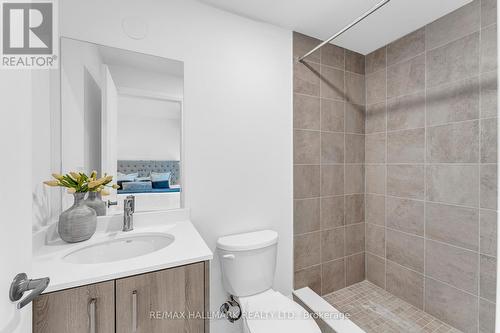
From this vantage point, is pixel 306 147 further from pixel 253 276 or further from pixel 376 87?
pixel 253 276

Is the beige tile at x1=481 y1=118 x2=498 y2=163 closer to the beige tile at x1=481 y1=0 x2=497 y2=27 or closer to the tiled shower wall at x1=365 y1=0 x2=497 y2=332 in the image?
the tiled shower wall at x1=365 y1=0 x2=497 y2=332

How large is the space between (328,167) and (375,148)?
0.53 metres

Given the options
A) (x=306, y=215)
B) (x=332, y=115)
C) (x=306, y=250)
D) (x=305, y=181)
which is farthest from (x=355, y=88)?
(x=306, y=250)

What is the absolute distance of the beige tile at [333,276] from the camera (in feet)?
6.41

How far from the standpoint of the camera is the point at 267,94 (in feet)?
A: 5.56

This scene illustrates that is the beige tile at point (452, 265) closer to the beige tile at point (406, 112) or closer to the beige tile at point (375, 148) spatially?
the beige tile at point (375, 148)

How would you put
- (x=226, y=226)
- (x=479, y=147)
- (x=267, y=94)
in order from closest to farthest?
(x=479, y=147) → (x=226, y=226) → (x=267, y=94)

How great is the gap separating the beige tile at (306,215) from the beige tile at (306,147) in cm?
33

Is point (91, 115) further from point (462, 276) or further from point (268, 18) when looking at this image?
point (462, 276)

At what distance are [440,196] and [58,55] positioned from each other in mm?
2518

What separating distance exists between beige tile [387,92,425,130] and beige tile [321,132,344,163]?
0.43m

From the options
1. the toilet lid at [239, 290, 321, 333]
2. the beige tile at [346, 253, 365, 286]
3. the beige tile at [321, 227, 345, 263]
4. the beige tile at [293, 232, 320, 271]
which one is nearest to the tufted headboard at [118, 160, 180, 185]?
the toilet lid at [239, 290, 321, 333]

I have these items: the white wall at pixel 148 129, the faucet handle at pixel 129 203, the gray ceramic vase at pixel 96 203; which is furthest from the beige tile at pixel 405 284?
the gray ceramic vase at pixel 96 203

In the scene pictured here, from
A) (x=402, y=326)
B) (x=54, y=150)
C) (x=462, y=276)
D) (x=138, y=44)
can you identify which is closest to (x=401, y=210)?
(x=462, y=276)
